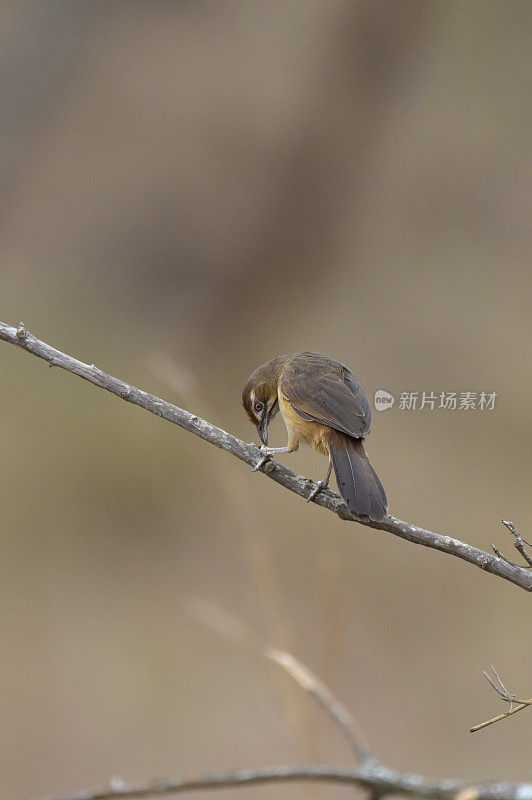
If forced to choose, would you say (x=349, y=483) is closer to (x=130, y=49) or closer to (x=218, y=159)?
(x=218, y=159)

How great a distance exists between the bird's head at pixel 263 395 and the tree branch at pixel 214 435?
559 mm

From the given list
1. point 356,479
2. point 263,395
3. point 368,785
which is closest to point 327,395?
point 356,479

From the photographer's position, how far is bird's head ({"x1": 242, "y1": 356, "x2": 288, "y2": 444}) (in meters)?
2.24

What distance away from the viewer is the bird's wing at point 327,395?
186 cm

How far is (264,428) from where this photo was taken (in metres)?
2.29

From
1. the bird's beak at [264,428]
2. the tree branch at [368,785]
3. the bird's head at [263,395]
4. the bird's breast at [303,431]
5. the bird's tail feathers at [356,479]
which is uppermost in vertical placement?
the bird's head at [263,395]

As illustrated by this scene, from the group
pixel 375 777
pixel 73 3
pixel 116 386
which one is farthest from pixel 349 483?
pixel 73 3

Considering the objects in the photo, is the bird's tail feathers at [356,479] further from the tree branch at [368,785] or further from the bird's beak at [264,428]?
the tree branch at [368,785]

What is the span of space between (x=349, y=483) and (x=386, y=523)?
0.49ft

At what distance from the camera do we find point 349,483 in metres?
1.71

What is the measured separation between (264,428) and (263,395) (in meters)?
0.10

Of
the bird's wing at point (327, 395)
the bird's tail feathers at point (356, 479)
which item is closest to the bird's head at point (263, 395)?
the bird's wing at point (327, 395)

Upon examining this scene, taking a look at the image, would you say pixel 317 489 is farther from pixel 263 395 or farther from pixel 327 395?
pixel 263 395

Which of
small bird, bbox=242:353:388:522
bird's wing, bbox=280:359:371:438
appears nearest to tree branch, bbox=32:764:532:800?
small bird, bbox=242:353:388:522
